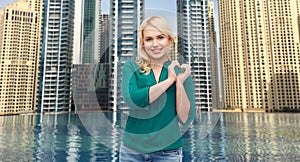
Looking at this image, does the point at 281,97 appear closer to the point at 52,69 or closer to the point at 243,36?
the point at 243,36

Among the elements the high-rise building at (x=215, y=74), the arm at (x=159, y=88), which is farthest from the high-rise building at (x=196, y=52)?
the arm at (x=159, y=88)

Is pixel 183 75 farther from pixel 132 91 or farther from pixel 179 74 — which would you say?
pixel 132 91

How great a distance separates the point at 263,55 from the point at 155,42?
310 feet

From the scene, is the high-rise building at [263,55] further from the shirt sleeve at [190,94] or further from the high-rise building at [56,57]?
the shirt sleeve at [190,94]

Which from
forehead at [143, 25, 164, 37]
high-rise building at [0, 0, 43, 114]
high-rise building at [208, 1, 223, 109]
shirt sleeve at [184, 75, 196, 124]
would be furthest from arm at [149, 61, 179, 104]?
high-rise building at [0, 0, 43, 114]

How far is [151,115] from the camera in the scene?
3.79 feet

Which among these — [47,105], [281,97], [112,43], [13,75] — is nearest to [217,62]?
[112,43]

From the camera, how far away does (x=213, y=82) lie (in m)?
1.74

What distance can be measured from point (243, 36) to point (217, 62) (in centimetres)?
9651

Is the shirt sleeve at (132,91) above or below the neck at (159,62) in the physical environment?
below

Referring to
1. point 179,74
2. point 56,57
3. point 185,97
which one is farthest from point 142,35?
point 56,57

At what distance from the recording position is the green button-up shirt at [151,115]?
114 cm

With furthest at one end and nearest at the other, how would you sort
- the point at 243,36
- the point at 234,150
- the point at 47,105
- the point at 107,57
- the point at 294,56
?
the point at 243,36
the point at 294,56
the point at 47,105
the point at 234,150
the point at 107,57

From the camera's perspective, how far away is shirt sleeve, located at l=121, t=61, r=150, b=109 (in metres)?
1.07
